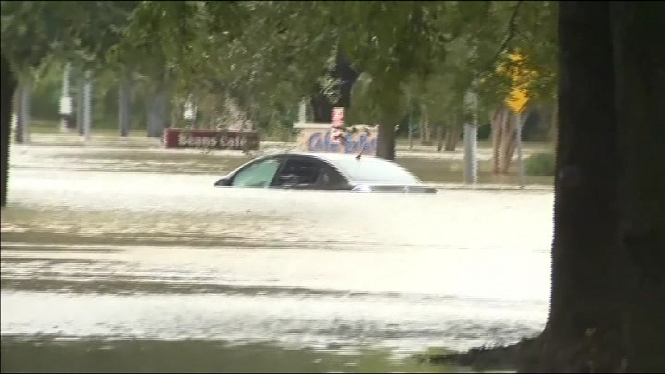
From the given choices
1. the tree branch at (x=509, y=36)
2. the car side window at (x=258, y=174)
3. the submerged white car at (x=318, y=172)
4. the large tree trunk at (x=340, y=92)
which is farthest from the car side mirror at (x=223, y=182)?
the tree branch at (x=509, y=36)

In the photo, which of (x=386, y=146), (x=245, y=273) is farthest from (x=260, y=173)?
(x=245, y=273)

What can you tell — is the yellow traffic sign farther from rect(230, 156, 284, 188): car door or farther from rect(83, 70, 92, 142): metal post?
rect(230, 156, 284, 188): car door

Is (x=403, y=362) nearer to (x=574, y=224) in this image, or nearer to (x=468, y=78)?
(x=574, y=224)

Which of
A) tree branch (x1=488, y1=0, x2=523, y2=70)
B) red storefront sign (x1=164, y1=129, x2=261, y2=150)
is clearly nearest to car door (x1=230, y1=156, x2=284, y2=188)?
red storefront sign (x1=164, y1=129, x2=261, y2=150)

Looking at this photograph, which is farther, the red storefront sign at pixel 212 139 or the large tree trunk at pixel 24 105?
the red storefront sign at pixel 212 139

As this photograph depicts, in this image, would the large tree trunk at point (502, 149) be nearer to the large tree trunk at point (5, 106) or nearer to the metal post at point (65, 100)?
the metal post at point (65, 100)

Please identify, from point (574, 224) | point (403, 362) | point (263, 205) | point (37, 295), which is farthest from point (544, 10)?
point (263, 205)
